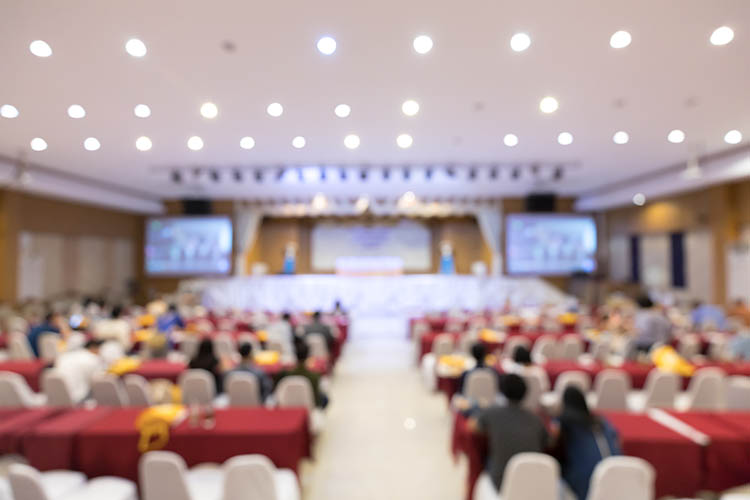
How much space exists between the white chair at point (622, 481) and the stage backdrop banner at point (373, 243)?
16999 millimetres

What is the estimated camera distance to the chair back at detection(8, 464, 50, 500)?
8.56 feet

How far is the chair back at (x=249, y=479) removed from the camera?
2.65 meters

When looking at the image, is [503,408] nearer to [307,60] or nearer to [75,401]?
[307,60]

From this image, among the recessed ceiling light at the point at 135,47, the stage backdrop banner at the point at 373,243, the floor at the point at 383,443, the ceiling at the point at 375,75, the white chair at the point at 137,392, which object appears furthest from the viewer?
the stage backdrop banner at the point at 373,243

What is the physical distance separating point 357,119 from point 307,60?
204 cm

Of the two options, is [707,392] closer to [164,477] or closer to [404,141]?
[164,477]

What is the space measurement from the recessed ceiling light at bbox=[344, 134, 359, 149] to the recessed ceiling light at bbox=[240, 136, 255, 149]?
1629 mm

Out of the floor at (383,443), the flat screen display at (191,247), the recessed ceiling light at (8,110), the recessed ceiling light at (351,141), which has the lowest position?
the floor at (383,443)

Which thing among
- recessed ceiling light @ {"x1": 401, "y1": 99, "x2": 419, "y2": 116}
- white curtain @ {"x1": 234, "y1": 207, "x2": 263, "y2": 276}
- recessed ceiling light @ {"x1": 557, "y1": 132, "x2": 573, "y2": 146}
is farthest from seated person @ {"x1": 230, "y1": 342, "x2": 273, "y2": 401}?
white curtain @ {"x1": 234, "y1": 207, "x2": 263, "y2": 276}

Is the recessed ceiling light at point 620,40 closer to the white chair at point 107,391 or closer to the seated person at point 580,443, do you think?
the seated person at point 580,443

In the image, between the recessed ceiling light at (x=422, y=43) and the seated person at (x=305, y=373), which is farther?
the seated person at (x=305, y=373)

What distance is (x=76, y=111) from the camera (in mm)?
6086

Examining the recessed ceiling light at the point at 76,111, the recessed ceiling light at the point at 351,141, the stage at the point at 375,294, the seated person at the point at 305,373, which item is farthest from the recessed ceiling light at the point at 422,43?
the stage at the point at 375,294

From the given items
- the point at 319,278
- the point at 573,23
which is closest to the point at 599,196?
the point at 319,278
